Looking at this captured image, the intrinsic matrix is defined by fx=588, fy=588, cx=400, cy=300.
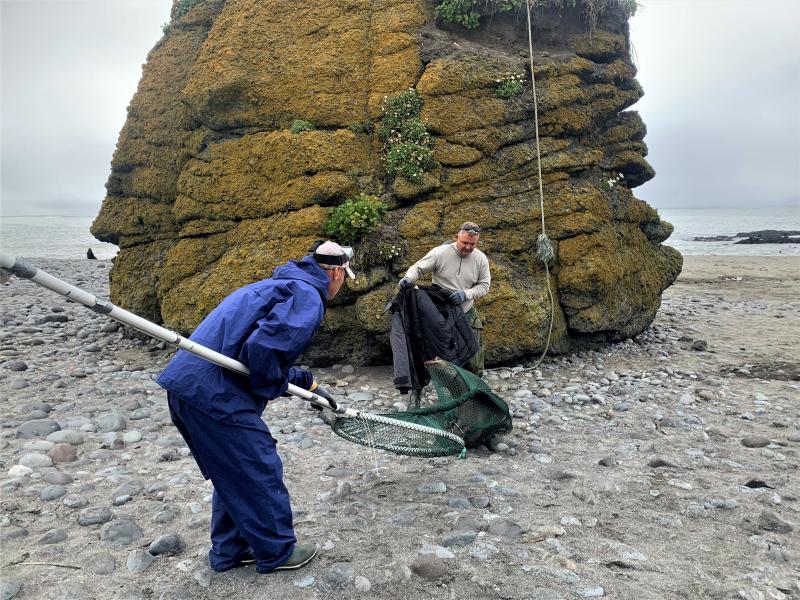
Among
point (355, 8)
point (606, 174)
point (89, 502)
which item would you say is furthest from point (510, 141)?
point (89, 502)

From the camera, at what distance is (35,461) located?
625 cm

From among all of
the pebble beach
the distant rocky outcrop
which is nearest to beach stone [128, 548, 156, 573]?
the pebble beach

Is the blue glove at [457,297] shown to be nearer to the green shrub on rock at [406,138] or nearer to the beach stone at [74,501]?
the green shrub on rock at [406,138]

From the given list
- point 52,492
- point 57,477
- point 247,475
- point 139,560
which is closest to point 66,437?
point 57,477

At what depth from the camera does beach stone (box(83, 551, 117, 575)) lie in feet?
14.4

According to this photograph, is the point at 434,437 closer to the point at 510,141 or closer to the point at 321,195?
the point at 321,195

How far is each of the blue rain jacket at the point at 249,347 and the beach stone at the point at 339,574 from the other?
1.31 m

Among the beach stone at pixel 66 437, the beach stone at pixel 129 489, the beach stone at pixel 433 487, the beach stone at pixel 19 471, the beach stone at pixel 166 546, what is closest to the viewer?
the beach stone at pixel 166 546

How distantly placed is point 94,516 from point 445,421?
3.50 metres

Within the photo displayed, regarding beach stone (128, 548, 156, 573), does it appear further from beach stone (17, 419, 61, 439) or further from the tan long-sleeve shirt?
the tan long-sleeve shirt

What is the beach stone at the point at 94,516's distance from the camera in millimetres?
5109

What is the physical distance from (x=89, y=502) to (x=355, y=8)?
9909 mm

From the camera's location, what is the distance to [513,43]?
1184 cm

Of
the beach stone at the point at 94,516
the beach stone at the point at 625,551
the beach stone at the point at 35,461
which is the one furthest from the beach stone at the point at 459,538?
the beach stone at the point at 35,461
